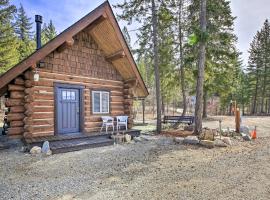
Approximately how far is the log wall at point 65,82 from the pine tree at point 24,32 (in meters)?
22.0

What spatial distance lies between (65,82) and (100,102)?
2.11 metres

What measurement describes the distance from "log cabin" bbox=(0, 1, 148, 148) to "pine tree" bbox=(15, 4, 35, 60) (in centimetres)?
2208

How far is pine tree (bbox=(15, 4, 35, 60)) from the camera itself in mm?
29206

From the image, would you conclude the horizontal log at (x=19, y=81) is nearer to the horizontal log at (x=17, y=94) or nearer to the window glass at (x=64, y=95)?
the horizontal log at (x=17, y=94)

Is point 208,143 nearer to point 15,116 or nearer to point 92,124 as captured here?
point 92,124

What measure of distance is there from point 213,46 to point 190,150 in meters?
10.0

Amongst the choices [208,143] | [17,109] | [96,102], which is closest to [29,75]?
[17,109]

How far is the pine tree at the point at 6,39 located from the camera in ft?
68.1

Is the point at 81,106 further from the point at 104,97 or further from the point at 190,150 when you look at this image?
the point at 190,150

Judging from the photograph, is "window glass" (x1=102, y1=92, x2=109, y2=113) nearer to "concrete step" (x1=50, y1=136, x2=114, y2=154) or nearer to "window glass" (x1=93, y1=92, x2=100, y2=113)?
"window glass" (x1=93, y1=92, x2=100, y2=113)

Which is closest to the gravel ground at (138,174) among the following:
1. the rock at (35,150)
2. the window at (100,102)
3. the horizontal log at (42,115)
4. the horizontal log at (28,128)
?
the rock at (35,150)

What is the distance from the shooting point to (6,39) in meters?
21.9

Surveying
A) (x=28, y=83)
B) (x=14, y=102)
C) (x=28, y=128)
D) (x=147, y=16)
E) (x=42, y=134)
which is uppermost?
(x=147, y=16)

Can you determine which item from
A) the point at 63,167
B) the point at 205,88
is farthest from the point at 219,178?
the point at 205,88
